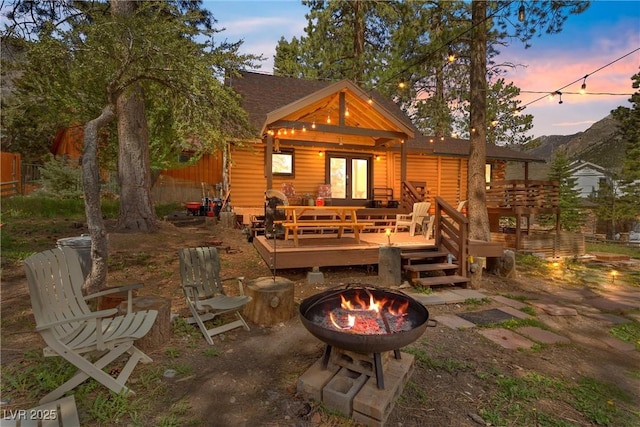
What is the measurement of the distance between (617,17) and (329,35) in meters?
15.4

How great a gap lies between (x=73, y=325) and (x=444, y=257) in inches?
260

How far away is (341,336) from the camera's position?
2430mm

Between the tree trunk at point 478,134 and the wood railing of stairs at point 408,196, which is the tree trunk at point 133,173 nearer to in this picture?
the wood railing of stairs at point 408,196

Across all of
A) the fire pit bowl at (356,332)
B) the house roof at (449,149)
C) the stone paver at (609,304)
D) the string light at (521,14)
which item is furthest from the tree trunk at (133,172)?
the stone paver at (609,304)

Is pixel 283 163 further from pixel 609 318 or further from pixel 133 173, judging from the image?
pixel 609 318

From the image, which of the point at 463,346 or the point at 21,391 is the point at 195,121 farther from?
the point at 463,346

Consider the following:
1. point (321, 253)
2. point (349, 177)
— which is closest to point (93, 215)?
point (321, 253)

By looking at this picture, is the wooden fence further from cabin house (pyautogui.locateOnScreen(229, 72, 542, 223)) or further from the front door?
the front door

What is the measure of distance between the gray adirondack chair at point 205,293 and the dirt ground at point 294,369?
0.58 ft

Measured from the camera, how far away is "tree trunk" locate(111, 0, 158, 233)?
8812 millimetres

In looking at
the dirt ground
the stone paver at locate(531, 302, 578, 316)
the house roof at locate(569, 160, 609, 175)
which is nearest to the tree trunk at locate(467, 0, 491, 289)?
the stone paver at locate(531, 302, 578, 316)

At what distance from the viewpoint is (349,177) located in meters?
13.2

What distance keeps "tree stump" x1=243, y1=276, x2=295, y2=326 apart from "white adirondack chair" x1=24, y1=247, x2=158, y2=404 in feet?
4.66

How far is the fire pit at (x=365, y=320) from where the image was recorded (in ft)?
7.93
